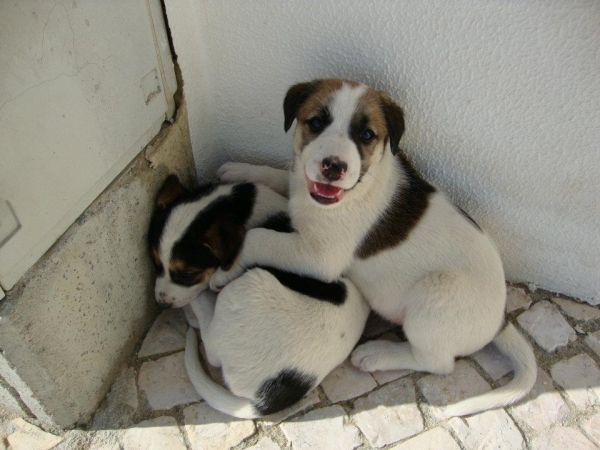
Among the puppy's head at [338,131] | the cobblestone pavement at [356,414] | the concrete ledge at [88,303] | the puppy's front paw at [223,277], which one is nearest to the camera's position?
the concrete ledge at [88,303]

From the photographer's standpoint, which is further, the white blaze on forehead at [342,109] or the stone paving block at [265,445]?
the stone paving block at [265,445]

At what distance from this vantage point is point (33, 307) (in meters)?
2.24

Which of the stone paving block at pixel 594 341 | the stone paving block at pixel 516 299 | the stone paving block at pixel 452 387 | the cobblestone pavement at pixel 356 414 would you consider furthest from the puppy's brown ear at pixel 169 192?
the stone paving block at pixel 594 341

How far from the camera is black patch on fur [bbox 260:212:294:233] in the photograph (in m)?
3.11

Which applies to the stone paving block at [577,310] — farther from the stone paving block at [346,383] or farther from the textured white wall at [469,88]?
the stone paving block at [346,383]

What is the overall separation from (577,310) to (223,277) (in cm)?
253

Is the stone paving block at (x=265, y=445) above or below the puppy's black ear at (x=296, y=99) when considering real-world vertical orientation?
below

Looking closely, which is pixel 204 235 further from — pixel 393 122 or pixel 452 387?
pixel 452 387

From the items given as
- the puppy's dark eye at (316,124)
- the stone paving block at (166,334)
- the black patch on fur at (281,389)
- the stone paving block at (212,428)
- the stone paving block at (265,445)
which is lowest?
the stone paving block at (265,445)

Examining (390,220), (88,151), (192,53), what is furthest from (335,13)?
(88,151)

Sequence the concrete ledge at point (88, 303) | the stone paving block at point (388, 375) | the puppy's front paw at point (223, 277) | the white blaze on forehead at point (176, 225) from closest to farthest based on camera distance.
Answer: the concrete ledge at point (88, 303) < the white blaze on forehead at point (176, 225) < the puppy's front paw at point (223, 277) < the stone paving block at point (388, 375)

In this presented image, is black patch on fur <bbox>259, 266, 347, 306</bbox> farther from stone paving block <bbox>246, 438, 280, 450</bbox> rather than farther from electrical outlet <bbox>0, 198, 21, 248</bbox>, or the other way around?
electrical outlet <bbox>0, 198, 21, 248</bbox>

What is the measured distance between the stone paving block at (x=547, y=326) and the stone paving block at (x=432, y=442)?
995 mm

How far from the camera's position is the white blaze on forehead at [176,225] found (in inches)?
113
